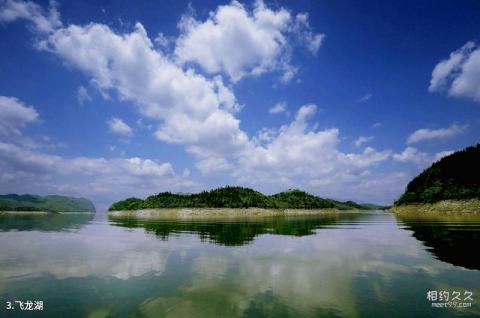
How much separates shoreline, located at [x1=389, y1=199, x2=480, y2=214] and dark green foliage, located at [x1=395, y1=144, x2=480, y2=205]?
1752 millimetres

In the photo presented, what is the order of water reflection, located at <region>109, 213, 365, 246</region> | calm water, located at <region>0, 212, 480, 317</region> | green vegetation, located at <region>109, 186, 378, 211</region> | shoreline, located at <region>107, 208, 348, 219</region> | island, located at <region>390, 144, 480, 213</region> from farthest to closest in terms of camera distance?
1. green vegetation, located at <region>109, 186, 378, 211</region>
2. shoreline, located at <region>107, 208, 348, 219</region>
3. island, located at <region>390, 144, 480, 213</region>
4. water reflection, located at <region>109, 213, 365, 246</region>
5. calm water, located at <region>0, 212, 480, 317</region>

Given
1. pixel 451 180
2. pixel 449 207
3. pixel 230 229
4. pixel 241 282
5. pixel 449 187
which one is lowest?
pixel 241 282

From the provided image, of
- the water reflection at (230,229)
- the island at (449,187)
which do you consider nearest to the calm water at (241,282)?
the water reflection at (230,229)

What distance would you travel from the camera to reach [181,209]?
149 meters

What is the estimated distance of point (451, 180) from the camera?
4449 inches

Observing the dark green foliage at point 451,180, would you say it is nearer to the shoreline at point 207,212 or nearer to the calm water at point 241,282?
the shoreline at point 207,212

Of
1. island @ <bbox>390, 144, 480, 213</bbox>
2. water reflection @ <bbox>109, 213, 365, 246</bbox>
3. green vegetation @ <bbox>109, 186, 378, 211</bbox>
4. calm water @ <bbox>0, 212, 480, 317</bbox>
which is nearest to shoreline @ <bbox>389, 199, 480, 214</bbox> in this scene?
island @ <bbox>390, 144, 480, 213</bbox>

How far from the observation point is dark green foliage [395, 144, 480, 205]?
102 meters

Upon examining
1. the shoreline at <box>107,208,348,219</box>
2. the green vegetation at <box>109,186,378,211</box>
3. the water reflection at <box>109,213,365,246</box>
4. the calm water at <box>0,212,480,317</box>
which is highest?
the green vegetation at <box>109,186,378,211</box>

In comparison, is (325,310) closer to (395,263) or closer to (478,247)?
(395,263)

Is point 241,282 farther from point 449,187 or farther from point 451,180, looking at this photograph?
point 451,180

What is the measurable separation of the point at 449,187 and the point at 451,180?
15.1 feet

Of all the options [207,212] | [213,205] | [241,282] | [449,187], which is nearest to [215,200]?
[213,205]

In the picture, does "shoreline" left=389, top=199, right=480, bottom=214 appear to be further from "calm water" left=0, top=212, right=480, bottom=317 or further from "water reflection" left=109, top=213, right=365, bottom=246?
"calm water" left=0, top=212, right=480, bottom=317
